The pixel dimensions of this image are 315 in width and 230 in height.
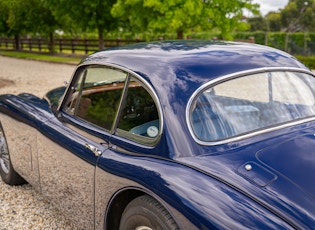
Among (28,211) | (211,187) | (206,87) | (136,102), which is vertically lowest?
(28,211)

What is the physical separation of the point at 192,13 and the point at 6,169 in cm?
1083

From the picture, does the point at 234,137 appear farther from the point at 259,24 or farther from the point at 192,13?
the point at 259,24

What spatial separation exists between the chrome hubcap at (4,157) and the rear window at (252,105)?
2.65 metres

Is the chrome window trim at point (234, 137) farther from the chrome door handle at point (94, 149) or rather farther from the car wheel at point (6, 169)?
the car wheel at point (6, 169)

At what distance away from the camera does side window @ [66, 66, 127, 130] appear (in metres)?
2.76

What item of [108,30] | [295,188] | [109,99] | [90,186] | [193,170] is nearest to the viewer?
[295,188]

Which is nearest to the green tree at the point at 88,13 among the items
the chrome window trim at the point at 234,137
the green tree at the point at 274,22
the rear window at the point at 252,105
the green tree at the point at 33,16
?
the green tree at the point at 33,16

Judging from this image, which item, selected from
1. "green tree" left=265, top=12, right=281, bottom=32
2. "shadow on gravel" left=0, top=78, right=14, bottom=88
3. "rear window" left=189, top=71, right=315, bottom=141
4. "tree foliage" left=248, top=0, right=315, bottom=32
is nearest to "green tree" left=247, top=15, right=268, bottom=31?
"tree foliage" left=248, top=0, right=315, bottom=32

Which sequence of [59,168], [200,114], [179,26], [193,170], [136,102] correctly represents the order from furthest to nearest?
[179,26] → [59,168] → [136,102] → [200,114] → [193,170]

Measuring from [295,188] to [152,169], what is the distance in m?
0.72

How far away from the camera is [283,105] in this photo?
241 centimetres

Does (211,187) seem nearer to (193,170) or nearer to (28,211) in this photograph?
(193,170)

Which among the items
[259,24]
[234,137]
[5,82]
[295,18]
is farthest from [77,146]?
[259,24]

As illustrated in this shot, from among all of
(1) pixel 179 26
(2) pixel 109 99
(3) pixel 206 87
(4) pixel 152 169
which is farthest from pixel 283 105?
(1) pixel 179 26
